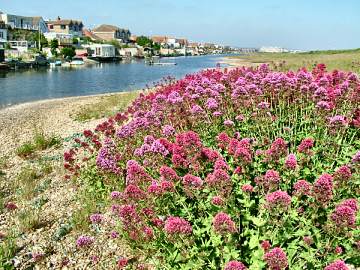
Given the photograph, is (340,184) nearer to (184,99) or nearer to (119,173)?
(119,173)

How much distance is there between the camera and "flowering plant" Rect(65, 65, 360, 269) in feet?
11.6

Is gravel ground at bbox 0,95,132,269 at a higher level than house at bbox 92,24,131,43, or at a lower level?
lower

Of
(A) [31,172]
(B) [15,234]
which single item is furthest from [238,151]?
(A) [31,172]

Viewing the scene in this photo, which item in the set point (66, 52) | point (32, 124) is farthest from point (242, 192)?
point (66, 52)

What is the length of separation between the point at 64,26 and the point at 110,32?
112 ft

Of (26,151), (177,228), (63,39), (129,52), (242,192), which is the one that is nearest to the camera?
(177,228)

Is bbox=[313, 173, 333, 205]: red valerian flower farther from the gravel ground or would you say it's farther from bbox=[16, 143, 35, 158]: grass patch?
bbox=[16, 143, 35, 158]: grass patch

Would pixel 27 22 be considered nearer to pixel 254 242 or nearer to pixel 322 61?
pixel 322 61

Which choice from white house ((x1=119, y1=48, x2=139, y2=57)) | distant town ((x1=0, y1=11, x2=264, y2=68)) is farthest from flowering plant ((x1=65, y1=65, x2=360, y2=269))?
white house ((x1=119, y1=48, x2=139, y2=57))

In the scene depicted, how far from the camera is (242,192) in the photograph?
14.3 ft

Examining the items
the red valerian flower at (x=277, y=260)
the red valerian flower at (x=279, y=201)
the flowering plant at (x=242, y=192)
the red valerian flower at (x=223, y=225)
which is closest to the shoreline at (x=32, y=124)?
the flowering plant at (x=242, y=192)

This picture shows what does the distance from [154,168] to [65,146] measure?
8886 mm

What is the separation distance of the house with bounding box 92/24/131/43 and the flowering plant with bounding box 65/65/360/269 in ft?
554

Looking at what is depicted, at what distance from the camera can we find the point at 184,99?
741 cm
